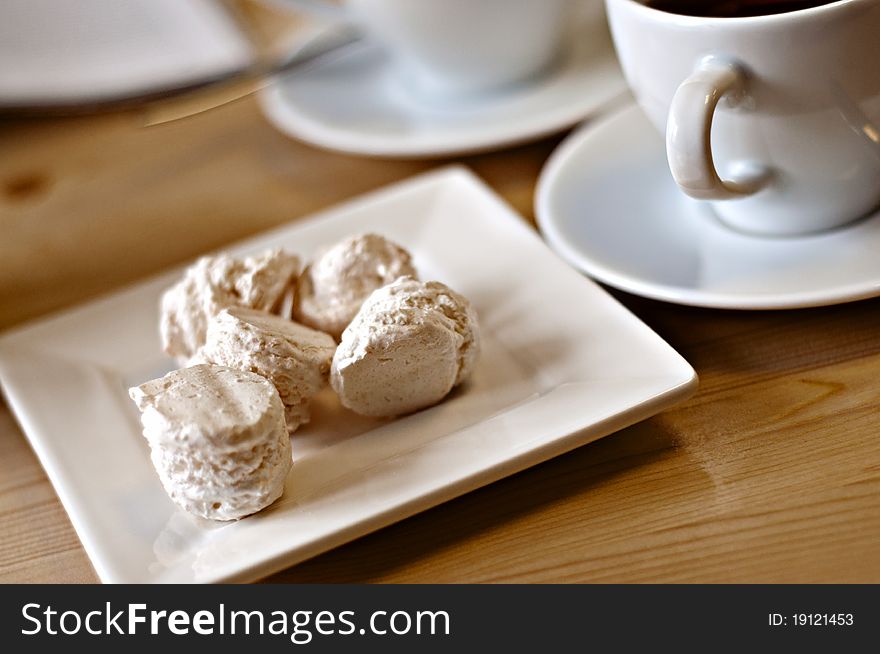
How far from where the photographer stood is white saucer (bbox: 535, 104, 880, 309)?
693 mm

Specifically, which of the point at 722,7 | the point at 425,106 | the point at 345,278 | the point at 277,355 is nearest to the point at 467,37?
the point at 425,106

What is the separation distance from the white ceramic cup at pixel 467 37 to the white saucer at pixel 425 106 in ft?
0.08

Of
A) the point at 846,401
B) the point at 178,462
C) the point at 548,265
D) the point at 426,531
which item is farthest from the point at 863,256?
the point at 178,462

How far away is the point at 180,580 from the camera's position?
22.2 inches

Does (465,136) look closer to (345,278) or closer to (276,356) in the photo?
(345,278)

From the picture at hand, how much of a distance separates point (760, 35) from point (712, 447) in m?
0.27

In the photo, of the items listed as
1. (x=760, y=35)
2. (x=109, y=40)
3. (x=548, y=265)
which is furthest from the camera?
(x=109, y=40)

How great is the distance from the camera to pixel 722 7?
0.83 metres

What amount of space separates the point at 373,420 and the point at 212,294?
16cm

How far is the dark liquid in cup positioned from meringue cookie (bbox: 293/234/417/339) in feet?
0.95

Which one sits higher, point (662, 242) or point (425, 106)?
point (425, 106)

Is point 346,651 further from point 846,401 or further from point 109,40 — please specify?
point 109,40

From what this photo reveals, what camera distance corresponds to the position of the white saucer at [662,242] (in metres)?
0.69

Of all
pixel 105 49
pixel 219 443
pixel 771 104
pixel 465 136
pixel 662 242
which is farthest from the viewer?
pixel 105 49
